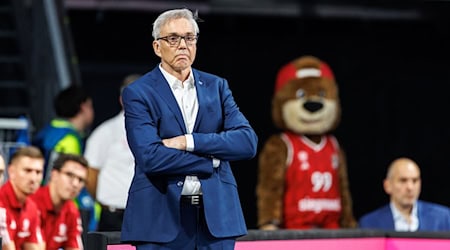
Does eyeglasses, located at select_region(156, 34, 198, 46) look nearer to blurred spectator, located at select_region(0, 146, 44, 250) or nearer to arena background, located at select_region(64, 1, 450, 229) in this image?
blurred spectator, located at select_region(0, 146, 44, 250)

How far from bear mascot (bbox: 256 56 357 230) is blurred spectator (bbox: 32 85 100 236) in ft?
3.91

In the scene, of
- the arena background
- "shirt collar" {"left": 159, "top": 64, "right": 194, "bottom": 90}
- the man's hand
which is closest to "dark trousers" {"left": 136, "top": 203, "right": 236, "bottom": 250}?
the man's hand

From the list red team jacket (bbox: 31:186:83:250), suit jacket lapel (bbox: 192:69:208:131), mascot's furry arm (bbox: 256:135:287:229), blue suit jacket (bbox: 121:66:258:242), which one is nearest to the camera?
blue suit jacket (bbox: 121:66:258:242)

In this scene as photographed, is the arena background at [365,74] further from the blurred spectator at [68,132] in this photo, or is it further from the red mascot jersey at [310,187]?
the blurred spectator at [68,132]

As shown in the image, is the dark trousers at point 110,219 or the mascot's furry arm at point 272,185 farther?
the mascot's furry arm at point 272,185

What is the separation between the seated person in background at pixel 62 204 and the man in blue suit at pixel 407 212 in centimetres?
201

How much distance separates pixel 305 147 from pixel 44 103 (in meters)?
1.98

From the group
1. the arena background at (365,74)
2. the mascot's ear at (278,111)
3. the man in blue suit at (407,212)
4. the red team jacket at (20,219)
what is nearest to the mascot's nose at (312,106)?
the mascot's ear at (278,111)

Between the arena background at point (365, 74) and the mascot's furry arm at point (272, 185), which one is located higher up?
the arena background at point (365, 74)

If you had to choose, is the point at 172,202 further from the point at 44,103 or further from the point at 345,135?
the point at 345,135

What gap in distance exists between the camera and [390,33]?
492 inches

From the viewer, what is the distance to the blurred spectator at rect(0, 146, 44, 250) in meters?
7.17

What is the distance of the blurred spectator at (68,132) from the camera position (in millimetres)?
8992

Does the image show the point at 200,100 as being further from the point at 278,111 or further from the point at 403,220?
the point at 278,111
